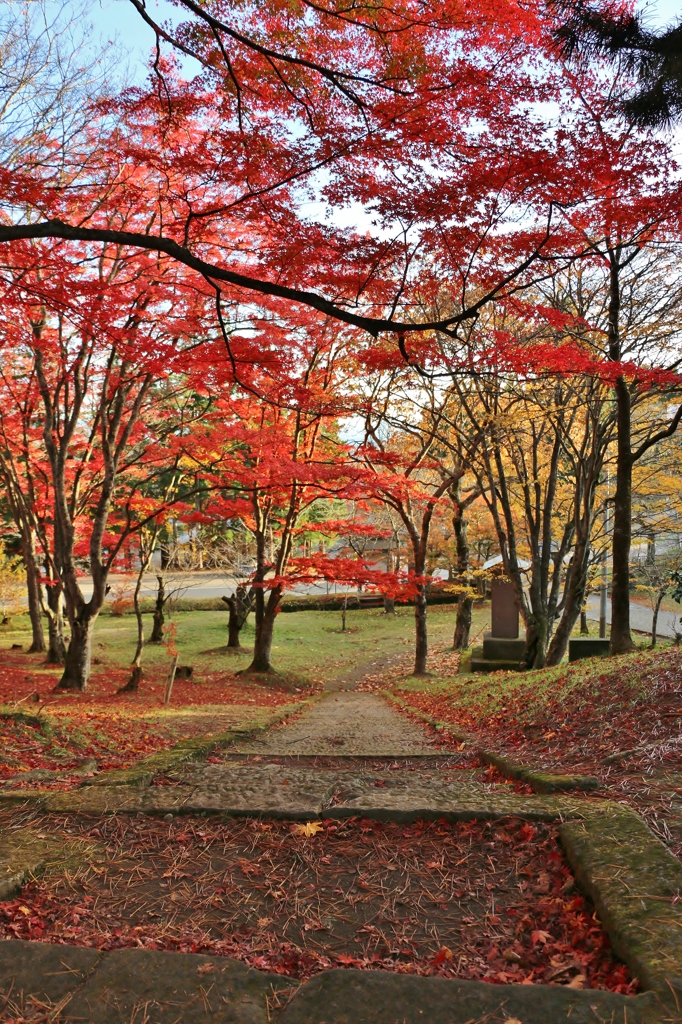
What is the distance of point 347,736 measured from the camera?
24.4 ft

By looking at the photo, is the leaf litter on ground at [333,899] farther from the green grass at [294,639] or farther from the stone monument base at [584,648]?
the green grass at [294,639]

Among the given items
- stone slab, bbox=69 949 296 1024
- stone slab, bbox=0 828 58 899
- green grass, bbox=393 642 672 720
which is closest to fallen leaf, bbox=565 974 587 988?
stone slab, bbox=69 949 296 1024

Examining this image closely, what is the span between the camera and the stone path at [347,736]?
19.9ft

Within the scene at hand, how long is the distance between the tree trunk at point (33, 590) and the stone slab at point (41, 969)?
12.9 metres

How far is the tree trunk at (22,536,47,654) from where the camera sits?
14.0 metres

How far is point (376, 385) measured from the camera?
14328mm

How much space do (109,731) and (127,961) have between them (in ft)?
18.0

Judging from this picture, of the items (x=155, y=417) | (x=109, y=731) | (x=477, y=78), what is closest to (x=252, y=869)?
(x=109, y=731)

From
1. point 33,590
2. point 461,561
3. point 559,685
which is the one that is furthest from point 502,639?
point 33,590

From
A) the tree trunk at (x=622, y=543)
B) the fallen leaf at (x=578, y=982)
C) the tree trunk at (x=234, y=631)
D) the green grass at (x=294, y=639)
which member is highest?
the tree trunk at (x=622, y=543)

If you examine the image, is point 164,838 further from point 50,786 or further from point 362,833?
point 50,786

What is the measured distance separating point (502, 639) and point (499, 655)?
1.41 feet

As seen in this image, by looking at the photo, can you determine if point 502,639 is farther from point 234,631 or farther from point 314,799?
point 314,799

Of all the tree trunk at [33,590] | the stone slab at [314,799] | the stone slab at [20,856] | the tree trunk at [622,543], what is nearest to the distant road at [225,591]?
the tree trunk at [33,590]
